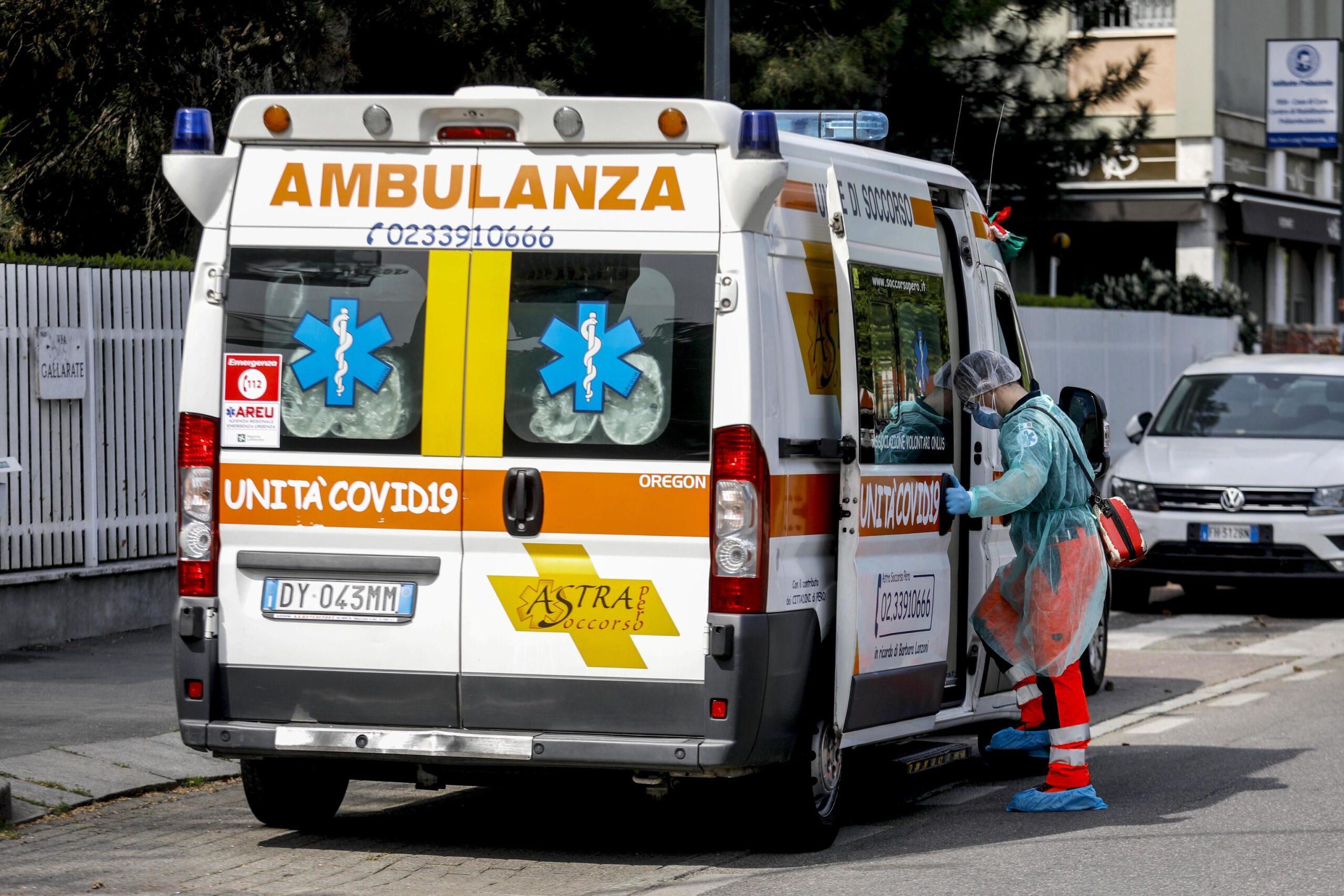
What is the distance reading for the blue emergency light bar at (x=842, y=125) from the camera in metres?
8.34

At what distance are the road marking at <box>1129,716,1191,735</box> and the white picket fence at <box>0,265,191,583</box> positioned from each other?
19.5 feet

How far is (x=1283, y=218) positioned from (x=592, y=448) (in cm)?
3150

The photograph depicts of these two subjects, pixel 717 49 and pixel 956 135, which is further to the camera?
pixel 717 49

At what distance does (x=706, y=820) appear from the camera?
26.1 feet

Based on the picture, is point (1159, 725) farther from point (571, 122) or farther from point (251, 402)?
point (251, 402)

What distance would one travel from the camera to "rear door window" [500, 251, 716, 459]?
21.8 feet

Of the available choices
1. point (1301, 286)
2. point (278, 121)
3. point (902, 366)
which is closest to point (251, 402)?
point (278, 121)

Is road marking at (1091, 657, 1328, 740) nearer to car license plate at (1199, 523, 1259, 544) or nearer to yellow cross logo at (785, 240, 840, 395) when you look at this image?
car license plate at (1199, 523, 1259, 544)

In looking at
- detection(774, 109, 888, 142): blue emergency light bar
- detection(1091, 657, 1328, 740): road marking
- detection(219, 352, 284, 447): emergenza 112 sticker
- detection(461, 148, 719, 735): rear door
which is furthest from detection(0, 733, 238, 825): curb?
detection(1091, 657, 1328, 740): road marking

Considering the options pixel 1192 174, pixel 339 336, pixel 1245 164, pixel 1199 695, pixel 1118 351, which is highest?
pixel 1245 164

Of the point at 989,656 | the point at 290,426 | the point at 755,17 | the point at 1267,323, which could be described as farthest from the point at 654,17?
the point at 1267,323

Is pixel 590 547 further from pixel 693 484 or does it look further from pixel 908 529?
pixel 908 529

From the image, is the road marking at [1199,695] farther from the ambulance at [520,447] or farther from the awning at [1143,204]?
the awning at [1143,204]

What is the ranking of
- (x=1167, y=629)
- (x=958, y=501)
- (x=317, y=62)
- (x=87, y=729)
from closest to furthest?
(x=958, y=501) → (x=87, y=729) → (x=1167, y=629) → (x=317, y=62)
